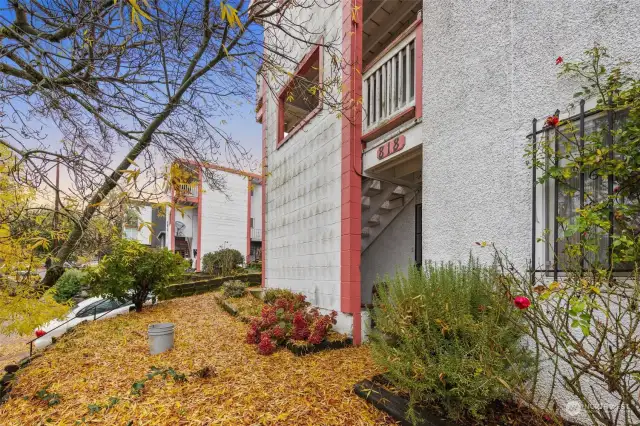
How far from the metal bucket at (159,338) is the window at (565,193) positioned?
15.8ft

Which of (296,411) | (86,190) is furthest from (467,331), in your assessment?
(86,190)

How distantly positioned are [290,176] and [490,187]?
194 inches

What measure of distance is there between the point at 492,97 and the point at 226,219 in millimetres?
20702

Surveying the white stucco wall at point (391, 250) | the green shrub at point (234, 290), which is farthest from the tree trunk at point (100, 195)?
the green shrub at point (234, 290)

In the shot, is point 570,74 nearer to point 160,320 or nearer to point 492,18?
point 492,18

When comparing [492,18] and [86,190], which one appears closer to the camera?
[86,190]

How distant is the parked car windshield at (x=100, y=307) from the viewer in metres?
8.30

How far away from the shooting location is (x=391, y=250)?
23.1ft

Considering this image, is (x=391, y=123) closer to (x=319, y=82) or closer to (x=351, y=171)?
(x=351, y=171)

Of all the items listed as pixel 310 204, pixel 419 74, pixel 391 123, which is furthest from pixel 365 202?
pixel 419 74

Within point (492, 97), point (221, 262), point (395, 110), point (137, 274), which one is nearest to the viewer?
point (492, 97)

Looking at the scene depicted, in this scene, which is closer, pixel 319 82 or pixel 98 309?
pixel 319 82

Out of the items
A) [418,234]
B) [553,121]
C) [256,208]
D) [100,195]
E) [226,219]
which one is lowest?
[418,234]

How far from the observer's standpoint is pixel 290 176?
25.0ft
